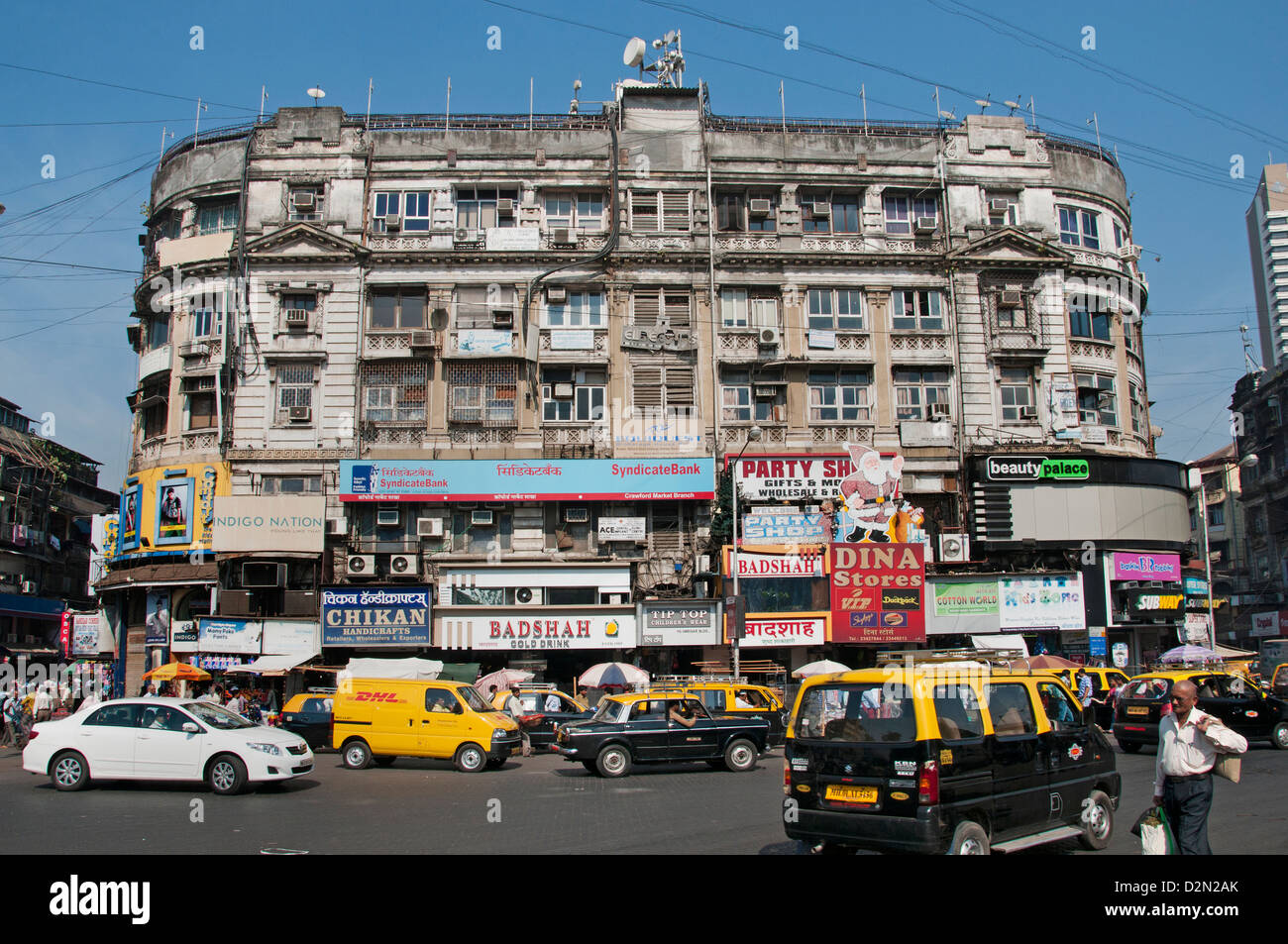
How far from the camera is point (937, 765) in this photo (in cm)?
847

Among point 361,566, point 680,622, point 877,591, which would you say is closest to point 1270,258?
point 877,591

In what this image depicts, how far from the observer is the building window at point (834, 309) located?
116 ft

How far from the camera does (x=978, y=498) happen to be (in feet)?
111

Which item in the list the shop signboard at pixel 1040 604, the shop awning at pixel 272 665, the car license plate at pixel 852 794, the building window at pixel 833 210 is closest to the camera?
the car license plate at pixel 852 794

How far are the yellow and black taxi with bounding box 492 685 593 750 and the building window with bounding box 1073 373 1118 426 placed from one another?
22.1 m

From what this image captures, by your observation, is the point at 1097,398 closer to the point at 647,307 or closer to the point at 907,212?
the point at 907,212

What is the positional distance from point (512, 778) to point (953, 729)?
11552mm

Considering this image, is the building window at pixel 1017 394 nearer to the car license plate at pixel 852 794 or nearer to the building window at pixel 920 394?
the building window at pixel 920 394

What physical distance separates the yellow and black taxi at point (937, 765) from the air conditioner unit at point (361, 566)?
2484 cm

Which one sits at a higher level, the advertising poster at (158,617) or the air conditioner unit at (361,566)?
the air conditioner unit at (361,566)

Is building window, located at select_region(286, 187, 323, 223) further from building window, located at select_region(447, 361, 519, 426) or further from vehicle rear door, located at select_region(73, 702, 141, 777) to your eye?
vehicle rear door, located at select_region(73, 702, 141, 777)

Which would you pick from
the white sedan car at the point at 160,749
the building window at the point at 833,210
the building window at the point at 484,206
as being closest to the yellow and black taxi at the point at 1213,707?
the white sedan car at the point at 160,749

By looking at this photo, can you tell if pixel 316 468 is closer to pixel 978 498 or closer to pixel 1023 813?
pixel 978 498

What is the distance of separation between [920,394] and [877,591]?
305 inches
